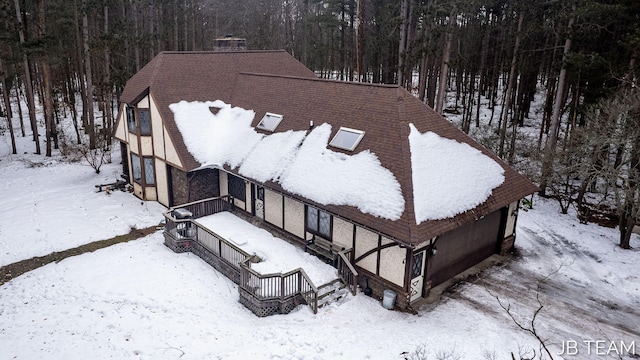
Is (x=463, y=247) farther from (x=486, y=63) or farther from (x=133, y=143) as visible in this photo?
(x=486, y=63)

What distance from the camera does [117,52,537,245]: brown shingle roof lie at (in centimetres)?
1327

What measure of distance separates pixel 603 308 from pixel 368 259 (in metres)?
7.50

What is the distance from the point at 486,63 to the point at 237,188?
29.7 meters

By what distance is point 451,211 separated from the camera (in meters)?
13.2

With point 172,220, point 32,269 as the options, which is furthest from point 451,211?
point 32,269

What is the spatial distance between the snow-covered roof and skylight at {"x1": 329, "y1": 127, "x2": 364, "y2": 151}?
339 mm

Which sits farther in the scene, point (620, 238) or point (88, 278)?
point (620, 238)

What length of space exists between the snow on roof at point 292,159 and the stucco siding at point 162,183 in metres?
2.20

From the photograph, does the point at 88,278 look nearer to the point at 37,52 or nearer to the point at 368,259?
the point at 368,259

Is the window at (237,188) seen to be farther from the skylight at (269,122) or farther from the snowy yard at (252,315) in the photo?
the snowy yard at (252,315)

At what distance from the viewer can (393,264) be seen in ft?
42.1

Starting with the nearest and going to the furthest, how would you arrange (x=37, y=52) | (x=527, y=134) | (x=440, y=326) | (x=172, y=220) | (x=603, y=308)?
(x=440, y=326), (x=603, y=308), (x=172, y=220), (x=37, y=52), (x=527, y=134)

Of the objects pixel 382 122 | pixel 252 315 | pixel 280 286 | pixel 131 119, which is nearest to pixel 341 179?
pixel 382 122

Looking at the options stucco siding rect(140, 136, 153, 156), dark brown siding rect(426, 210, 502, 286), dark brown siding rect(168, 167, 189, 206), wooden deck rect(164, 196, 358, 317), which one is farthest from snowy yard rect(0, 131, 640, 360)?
stucco siding rect(140, 136, 153, 156)
